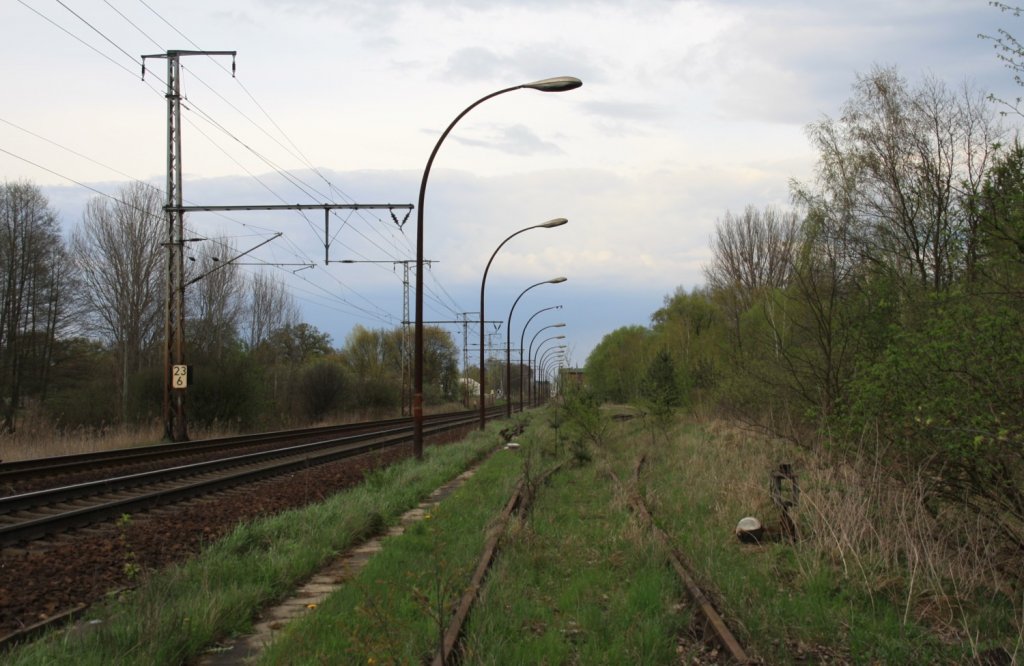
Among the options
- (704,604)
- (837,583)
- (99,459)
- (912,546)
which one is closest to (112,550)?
(704,604)

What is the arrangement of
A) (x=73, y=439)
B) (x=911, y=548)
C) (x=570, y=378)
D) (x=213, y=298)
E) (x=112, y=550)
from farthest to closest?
(x=213, y=298) → (x=570, y=378) → (x=73, y=439) → (x=112, y=550) → (x=911, y=548)

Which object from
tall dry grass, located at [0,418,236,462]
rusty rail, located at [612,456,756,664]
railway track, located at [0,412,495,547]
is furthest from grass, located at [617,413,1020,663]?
tall dry grass, located at [0,418,236,462]

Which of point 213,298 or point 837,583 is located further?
point 213,298

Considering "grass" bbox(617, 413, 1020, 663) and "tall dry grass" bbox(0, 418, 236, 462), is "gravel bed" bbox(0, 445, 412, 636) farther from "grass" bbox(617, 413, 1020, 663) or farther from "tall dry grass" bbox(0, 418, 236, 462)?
"tall dry grass" bbox(0, 418, 236, 462)

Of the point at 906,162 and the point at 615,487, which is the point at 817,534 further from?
the point at 906,162

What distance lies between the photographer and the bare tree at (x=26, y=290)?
38.7 metres

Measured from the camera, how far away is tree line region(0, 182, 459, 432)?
115ft

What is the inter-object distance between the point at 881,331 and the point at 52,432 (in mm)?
27005

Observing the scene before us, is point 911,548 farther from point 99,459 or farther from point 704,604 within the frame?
point 99,459

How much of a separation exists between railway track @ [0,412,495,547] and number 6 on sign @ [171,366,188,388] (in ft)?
7.71

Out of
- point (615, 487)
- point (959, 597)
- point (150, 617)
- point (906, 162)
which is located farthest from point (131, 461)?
point (906, 162)

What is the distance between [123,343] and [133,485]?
36.4m

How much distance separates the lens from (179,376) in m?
26.2

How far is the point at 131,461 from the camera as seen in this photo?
19.0 m
